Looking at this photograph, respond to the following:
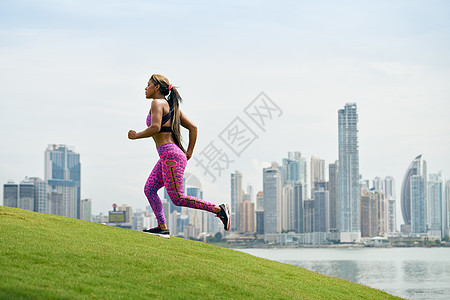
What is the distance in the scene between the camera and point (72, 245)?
8430mm

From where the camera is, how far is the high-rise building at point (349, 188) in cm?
16325

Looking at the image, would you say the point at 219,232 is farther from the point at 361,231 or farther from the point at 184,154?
the point at 184,154

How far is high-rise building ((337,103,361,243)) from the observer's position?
163250 millimetres

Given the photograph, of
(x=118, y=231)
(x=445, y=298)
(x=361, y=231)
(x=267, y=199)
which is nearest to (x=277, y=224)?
(x=267, y=199)

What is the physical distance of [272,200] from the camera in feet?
548

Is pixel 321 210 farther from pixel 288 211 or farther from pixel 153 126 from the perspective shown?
pixel 153 126

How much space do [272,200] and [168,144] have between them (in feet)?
519

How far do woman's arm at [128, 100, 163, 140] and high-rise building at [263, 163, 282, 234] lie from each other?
6088 inches

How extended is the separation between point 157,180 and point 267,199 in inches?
6238

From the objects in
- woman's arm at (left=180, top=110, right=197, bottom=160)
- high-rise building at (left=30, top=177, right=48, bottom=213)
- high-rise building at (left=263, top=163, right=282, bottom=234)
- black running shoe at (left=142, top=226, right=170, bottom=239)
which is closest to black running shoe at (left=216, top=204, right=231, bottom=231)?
woman's arm at (left=180, top=110, right=197, bottom=160)

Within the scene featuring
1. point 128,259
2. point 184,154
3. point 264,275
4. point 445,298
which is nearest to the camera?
point 128,259

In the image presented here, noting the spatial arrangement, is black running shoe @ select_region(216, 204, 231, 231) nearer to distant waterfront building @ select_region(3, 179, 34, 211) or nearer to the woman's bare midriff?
the woman's bare midriff

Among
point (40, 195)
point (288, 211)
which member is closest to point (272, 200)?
point (288, 211)

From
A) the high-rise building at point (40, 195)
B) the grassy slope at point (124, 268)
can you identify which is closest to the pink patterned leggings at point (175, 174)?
the grassy slope at point (124, 268)
